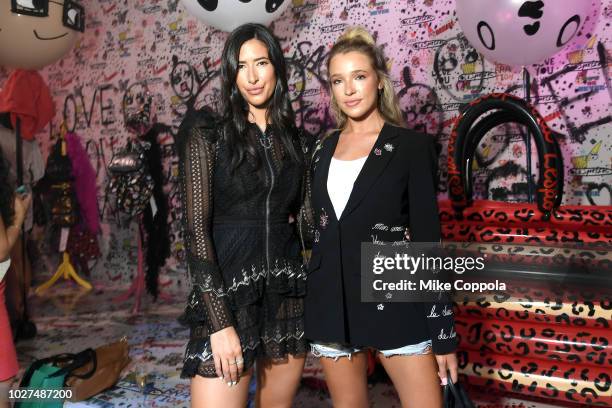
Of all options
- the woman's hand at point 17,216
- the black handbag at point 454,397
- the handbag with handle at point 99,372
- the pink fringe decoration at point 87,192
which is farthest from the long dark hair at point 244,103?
the pink fringe decoration at point 87,192

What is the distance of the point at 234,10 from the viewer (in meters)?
3.02

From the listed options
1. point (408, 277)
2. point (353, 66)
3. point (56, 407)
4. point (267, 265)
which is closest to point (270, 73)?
point (353, 66)

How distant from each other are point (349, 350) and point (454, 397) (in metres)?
0.32

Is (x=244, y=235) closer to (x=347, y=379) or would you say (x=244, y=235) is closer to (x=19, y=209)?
(x=347, y=379)

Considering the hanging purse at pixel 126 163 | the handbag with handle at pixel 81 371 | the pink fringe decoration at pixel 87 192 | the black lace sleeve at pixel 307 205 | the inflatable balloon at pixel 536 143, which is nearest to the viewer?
the black lace sleeve at pixel 307 205

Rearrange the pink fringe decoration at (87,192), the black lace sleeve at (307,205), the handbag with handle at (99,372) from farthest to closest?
the pink fringe decoration at (87,192) → the handbag with handle at (99,372) → the black lace sleeve at (307,205)

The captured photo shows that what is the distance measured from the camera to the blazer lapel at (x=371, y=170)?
1.50m

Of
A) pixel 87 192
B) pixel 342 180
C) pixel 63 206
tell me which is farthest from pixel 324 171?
pixel 87 192

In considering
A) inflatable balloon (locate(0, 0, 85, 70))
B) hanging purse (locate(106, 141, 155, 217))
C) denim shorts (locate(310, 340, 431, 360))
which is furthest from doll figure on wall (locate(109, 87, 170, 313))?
denim shorts (locate(310, 340, 431, 360))

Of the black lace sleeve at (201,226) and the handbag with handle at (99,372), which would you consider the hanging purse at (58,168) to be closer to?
the handbag with handle at (99,372)

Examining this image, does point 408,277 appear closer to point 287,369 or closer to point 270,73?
point 287,369

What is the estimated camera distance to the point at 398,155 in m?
1.51

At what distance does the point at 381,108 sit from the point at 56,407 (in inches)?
78.2

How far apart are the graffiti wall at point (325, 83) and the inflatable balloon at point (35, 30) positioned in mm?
1145
